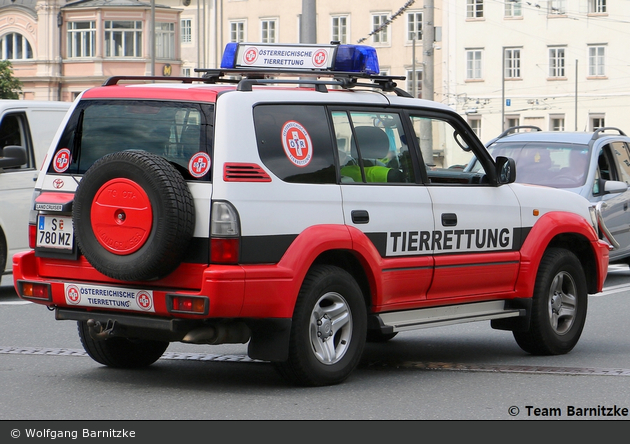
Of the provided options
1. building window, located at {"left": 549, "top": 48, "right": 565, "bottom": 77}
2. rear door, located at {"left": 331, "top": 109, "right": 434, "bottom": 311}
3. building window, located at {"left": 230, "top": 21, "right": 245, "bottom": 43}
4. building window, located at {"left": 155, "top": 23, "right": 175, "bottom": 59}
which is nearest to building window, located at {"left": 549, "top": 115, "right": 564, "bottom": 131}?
building window, located at {"left": 549, "top": 48, "right": 565, "bottom": 77}

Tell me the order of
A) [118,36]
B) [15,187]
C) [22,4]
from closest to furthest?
[15,187] → [118,36] → [22,4]

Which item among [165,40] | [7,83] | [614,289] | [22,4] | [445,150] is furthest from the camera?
[22,4]

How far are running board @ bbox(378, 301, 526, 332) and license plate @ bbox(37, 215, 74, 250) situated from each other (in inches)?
80.7

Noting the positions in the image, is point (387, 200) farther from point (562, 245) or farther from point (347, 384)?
point (562, 245)

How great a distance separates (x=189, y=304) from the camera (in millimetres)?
6672

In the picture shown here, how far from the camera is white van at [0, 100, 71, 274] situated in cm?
1279

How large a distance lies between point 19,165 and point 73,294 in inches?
233

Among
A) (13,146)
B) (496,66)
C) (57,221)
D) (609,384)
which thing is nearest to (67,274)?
(57,221)

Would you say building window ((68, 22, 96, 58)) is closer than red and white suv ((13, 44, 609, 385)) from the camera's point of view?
No

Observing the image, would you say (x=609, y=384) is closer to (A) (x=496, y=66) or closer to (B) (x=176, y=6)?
(A) (x=496, y=66)

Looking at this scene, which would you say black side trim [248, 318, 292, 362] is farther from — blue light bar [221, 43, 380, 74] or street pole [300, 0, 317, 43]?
street pole [300, 0, 317, 43]

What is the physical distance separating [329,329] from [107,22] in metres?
67.1

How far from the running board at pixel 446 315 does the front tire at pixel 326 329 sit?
367 millimetres

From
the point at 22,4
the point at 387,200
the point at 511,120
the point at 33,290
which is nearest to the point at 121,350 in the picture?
the point at 33,290
